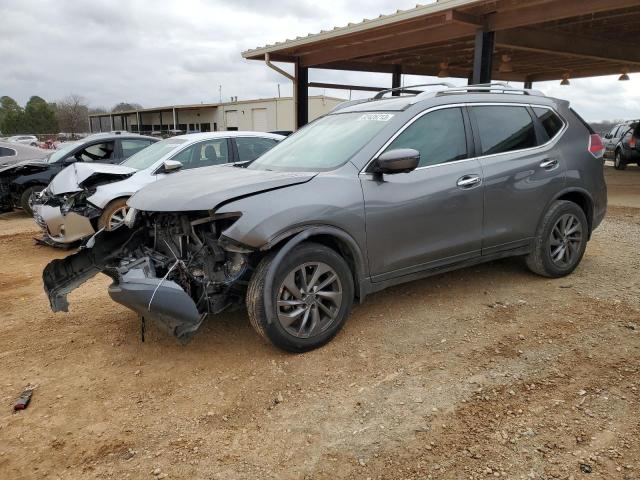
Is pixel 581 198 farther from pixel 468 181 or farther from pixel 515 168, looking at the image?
pixel 468 181

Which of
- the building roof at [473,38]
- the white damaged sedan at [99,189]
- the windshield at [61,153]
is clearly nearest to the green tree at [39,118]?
the building roof at [473,38]

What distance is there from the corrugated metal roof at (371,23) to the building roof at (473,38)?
0.02 metres

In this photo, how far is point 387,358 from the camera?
3477mm

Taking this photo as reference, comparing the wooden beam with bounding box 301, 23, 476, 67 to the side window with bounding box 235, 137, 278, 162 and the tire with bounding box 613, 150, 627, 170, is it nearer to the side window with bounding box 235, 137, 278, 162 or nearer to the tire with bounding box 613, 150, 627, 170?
the side window with bounding box 235, 137, 278, 162

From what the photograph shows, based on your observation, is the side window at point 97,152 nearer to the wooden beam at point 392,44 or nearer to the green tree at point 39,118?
the wooden beam at point 392,44

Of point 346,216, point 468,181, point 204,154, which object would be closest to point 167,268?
point 346,216

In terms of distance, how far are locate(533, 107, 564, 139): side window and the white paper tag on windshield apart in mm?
1740

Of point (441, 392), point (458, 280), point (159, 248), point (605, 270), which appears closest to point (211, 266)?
point (159, 248)

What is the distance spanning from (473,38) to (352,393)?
35.2ft

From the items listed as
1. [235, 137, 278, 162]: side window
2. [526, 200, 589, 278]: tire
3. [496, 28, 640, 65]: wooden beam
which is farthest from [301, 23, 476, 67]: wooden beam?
[526, 200, 589, 278]: tire

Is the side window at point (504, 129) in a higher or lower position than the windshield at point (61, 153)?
higher

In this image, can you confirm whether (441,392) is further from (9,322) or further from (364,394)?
(9,322)

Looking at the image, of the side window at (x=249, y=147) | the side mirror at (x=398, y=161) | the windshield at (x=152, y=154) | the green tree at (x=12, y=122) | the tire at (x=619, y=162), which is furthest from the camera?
the green tree at (x=12, y=122)

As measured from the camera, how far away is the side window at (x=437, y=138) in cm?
397
